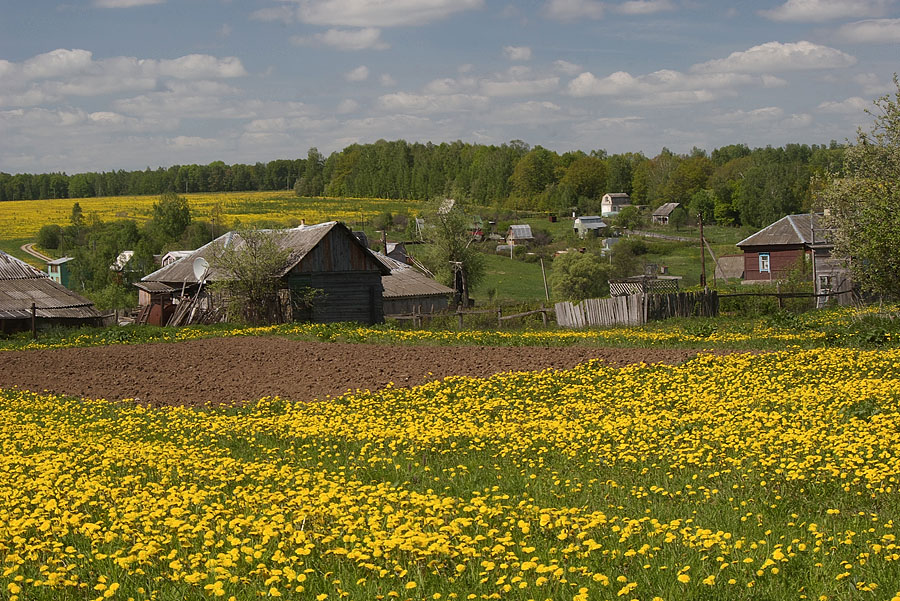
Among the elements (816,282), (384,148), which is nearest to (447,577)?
(816,282)

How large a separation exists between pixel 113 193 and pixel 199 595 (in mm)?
195416

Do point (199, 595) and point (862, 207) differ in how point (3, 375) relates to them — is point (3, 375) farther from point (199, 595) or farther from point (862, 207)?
point (862, 207)

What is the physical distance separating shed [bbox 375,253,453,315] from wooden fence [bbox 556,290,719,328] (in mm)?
18551

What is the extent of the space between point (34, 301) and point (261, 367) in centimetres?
2742

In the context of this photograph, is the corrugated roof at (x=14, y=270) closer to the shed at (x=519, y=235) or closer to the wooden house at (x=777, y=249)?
the wooden house at (x=777, y=249)

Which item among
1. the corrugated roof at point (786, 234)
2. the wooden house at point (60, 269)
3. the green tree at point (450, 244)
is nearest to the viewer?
the corrugated roof at point (786, 234)

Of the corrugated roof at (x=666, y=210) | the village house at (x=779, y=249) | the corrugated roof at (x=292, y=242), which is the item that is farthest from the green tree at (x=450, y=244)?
the corrugated roof at (x=666, y=210)

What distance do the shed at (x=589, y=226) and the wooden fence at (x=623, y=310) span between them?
73.3 metres

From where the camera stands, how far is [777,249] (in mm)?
68312

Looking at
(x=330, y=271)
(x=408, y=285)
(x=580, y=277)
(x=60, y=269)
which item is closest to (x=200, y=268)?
(x=330, y=271)

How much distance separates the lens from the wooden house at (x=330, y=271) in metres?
42.8

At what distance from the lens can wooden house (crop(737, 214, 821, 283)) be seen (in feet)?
217

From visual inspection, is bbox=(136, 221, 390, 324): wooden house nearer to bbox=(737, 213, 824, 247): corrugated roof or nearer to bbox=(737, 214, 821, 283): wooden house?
bbox=(737, 214, 821, 283): wooden house

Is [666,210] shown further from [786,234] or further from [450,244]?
[450,244]
